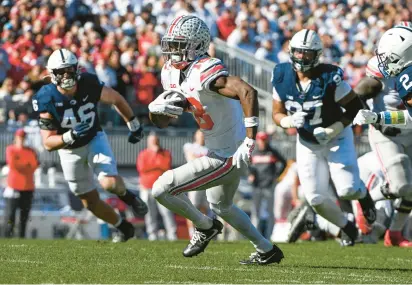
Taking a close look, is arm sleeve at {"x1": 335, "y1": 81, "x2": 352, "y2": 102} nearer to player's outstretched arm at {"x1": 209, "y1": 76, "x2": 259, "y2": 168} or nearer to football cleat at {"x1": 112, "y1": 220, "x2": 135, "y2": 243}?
player's outstretched arm at {"x1": 209, "y1": 76, "x2": 259, "y2": 168}

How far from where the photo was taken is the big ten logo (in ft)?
23.6

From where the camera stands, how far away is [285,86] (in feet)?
29.6

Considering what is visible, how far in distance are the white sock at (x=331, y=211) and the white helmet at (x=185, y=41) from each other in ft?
7.85

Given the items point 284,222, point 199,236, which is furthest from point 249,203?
point 199,236

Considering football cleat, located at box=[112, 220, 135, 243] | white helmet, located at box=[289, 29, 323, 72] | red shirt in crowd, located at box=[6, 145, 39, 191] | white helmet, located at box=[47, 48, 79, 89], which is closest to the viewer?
white helmet, located at box=[289, 29, 323, 72]

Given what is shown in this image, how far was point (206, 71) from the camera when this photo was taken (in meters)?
7.06

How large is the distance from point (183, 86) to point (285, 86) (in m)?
1.98

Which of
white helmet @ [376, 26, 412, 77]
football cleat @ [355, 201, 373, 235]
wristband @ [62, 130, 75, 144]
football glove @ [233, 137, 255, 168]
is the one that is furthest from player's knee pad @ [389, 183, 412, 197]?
football glove @ [233, 137, 255, 168]

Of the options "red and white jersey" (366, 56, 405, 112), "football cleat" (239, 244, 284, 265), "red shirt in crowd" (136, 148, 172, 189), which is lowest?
"red shirt in crowd" (136, 148, 172, 189)

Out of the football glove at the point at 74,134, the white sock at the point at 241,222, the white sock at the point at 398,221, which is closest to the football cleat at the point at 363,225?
the white sock at the point at 398,221

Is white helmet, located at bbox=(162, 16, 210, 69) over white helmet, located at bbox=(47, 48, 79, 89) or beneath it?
over

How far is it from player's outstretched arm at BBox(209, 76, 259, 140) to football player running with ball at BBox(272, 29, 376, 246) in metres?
1.96

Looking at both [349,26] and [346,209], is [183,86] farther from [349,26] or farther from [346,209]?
[349,26]

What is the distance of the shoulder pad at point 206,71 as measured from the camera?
23.1 feet
